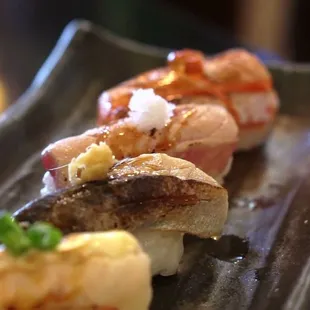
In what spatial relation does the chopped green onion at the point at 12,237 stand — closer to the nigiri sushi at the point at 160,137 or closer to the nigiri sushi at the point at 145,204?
the nigiri sushi at the point at 145,204

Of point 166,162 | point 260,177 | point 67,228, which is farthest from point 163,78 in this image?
point 67,228

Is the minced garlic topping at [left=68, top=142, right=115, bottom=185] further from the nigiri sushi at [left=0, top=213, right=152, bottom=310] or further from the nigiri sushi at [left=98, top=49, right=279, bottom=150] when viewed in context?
the nigiri sushi at [left=98, top=49, right=279, bottom=150]

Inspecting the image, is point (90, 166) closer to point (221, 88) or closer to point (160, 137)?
point (160, 137)

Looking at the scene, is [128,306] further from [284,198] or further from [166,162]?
[284,198]

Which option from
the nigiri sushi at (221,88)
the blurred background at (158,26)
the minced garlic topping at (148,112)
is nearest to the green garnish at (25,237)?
the minced garlic topping at (148,112)

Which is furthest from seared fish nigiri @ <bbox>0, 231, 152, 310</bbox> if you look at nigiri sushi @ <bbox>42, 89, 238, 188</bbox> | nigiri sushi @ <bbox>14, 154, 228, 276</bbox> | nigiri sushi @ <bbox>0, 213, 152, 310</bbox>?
nigiri sushi @ <bbox>42, 89, 238, 188</bbox>

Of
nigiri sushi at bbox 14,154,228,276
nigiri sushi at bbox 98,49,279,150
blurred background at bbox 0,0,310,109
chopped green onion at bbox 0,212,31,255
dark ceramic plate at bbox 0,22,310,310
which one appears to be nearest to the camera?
chopped green onion at bbox 0,212,31,255
